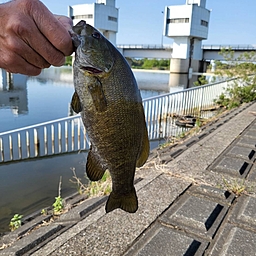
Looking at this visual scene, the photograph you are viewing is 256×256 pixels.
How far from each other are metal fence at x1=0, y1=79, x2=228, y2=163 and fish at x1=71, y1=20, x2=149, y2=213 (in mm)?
4334

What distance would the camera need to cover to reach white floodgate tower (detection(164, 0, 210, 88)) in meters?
34.0

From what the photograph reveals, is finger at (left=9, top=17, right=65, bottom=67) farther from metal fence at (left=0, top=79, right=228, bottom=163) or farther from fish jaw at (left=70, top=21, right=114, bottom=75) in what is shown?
metal fence at (left=0, top=79, right=228, bottom=163)

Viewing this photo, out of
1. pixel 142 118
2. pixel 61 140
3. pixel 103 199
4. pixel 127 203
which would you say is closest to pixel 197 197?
pixel 103 199

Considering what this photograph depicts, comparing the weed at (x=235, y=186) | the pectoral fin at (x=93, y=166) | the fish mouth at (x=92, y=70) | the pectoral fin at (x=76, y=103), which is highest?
the fish mouth at (x=92, y=70)

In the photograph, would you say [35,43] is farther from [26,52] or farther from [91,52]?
[91,52]

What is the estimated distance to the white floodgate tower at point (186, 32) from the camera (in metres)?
34.0

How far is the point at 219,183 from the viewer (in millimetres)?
3150

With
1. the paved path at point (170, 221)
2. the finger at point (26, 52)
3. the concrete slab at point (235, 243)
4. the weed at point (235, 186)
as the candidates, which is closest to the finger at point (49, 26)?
the finger at point (26, 52)

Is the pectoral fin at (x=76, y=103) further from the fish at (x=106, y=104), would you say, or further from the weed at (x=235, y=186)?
the weed at (x=235, y=186)

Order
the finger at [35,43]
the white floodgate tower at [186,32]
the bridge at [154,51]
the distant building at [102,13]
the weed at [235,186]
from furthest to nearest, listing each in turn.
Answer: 1. the bridge at [154,51]
2. the white floodgate tower at [186,32]
3. the distant building at [102,13]
4. the weed at [235,186]
5. the finger at [35,43]

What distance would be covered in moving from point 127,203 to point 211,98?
11657mm

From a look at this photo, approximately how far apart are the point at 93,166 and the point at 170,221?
54.0 inches

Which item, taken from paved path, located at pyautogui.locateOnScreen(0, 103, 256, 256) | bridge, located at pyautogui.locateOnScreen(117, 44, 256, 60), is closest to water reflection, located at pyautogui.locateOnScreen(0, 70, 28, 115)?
paved path, located at pyautogui.locateOnScreen(0, 103, 256, 256)

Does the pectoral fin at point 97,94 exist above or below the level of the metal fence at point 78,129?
above
